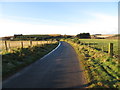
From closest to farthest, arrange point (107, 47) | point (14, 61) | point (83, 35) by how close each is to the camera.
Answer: point (14, 61) → point (107, 47) → point (83, 35)

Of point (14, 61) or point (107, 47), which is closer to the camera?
point (14, 61)

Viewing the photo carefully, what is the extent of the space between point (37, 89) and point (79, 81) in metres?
2.18

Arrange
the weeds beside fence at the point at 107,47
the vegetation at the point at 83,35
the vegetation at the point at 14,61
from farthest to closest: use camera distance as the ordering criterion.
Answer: the vegetation at the point at 83,35
the weeds beside fence at the point at 107,47
the vegetation at the point at 14,61

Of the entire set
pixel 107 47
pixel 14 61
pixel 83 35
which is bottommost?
pixel 14 61

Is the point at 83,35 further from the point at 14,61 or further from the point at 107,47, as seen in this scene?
the point at 14,61

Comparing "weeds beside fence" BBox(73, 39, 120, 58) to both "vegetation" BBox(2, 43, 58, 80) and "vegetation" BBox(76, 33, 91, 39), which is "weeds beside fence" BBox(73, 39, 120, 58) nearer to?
"vegetation" BBox(2, 43, 58, 80)

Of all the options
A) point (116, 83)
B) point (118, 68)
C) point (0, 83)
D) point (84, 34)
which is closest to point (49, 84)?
point (0, 83)

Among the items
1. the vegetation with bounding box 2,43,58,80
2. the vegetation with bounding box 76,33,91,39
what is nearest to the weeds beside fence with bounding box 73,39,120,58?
the vegetation with bounding box 2,43,58,80

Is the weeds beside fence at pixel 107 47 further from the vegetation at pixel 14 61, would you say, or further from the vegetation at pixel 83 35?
the vegetation at pixel 83 35

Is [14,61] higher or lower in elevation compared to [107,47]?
lower

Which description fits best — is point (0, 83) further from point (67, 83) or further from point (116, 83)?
point (116, 83)

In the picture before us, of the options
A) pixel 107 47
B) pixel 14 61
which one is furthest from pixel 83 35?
pixel 14 61

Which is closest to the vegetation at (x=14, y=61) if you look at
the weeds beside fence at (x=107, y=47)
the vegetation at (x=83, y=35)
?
the weeds beside fence at (x=107, y=47)

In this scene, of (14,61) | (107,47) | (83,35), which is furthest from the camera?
(83,35)
